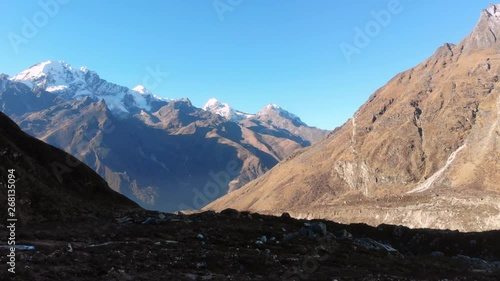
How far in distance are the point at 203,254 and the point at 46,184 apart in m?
50.1

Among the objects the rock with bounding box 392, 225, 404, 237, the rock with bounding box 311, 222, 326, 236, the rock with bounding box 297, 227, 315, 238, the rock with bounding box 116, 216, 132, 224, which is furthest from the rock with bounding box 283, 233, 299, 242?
the rock with bounding box 392, 225, 404, 237

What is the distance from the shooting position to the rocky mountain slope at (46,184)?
56750 millimetres

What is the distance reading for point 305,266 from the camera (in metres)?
35.6

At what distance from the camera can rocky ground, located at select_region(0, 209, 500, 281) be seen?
26969 mm

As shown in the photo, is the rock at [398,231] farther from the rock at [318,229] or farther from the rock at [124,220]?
the rock at [124,220]

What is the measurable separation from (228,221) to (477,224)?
4452 inches

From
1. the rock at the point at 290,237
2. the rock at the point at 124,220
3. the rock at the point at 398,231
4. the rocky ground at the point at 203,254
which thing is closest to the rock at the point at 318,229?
the rocky ground at the point at 203,254

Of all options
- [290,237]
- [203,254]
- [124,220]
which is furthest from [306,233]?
[124,220]

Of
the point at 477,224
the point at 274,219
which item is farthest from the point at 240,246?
the point at 477,224

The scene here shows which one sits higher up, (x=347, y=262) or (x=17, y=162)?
(x=17, y=162)

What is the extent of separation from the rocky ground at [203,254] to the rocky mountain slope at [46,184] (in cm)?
604

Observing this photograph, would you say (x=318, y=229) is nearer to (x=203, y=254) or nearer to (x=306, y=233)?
(x=306, y=233)

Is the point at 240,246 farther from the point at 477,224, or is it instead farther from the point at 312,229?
the point at 477,224

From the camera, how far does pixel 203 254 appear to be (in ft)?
118
